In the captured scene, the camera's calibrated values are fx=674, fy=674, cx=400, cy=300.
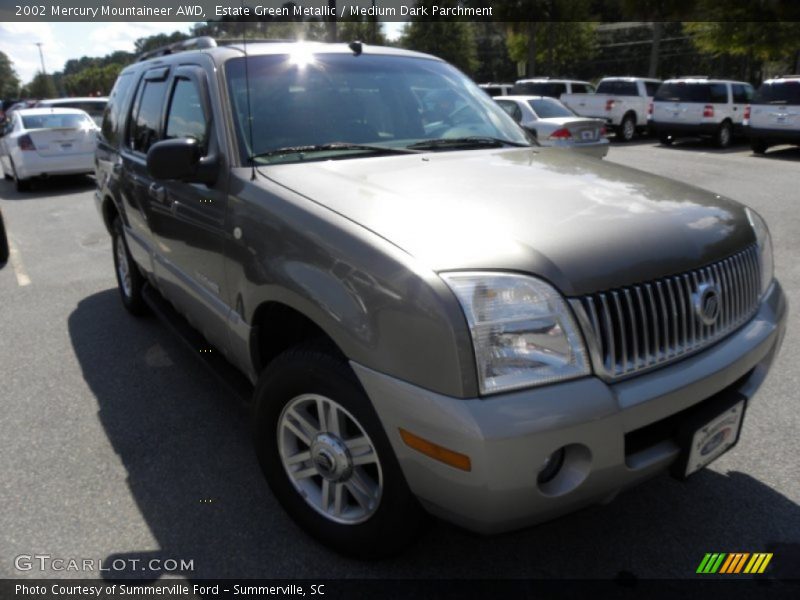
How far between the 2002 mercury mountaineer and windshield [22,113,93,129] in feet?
36.9

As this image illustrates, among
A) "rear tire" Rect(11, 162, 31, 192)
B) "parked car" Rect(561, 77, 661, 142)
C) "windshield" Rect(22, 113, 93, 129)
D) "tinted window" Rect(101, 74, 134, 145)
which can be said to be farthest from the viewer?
"parked car" Rect(561, 77, 661, 142)

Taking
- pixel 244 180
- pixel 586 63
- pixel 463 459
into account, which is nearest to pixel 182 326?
pixel 244 180

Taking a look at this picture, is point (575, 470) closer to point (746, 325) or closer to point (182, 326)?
point (746, 325)

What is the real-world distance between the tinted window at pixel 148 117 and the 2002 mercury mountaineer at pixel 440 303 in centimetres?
65

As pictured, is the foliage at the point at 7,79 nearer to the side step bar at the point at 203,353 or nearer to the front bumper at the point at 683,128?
the front bumper at the point at 683,128

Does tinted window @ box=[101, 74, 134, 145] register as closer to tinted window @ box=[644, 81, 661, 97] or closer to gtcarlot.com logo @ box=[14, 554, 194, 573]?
gtcarlot.com logo @ box=[14, 554, 194, 573]

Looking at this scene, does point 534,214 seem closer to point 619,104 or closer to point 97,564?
point 97,564

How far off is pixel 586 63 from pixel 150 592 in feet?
159

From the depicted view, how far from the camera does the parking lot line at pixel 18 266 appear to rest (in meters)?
6.59

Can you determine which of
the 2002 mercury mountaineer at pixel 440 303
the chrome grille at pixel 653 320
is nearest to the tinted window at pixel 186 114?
the 2002 mercury mountaineer at pixel 440 303

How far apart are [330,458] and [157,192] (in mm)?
2129

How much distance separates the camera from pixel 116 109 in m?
5.14

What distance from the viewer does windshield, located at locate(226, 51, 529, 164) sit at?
309 centimetres

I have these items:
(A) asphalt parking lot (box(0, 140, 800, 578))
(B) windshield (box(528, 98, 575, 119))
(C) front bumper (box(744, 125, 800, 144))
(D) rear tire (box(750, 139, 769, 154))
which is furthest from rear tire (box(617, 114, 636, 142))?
(A) asphalt parking lot (box(0, 140, 800, 578))
